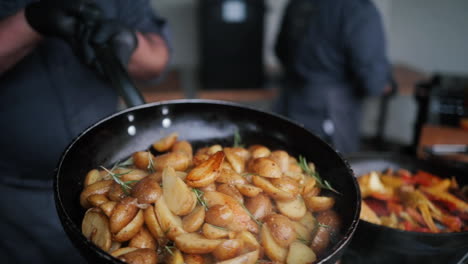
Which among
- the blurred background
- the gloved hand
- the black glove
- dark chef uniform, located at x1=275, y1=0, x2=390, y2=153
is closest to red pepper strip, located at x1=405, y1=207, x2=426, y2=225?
the black glove

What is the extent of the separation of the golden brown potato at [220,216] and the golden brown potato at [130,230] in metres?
0.13

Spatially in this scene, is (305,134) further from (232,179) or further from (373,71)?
(373,71)

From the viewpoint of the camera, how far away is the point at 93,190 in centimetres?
70

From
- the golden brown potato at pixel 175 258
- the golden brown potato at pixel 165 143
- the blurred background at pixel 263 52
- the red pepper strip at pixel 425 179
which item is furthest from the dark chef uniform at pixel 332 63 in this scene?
the golden brown potato at pixel 175 258

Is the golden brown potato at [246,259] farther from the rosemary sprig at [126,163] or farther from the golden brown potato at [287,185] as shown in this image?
the rosemary sprig at [126,163]

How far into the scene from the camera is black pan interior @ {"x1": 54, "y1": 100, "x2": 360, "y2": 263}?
2.29 ft

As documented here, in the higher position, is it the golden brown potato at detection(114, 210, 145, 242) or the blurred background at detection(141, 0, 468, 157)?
the golden brown potato at detection(114, 210, 145, 242)

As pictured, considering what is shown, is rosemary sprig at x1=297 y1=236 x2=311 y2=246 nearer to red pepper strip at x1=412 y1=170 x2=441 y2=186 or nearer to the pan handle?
the pan handle

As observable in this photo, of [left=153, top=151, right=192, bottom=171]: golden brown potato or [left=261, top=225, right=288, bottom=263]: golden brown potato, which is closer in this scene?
[left=261, top=225, right=288, bottom=263]: golden brown potato

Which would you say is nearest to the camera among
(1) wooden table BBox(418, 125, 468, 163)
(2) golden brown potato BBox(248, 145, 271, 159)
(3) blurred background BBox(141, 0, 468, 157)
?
(2) golden brown potato BBox(248, 145, 271, 159)

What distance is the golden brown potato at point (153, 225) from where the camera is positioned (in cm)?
64

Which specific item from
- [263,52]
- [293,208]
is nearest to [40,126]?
[293,208]

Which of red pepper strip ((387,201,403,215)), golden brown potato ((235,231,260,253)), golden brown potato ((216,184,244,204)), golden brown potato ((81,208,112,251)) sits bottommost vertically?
red pepper strip ((387,201,403,215))

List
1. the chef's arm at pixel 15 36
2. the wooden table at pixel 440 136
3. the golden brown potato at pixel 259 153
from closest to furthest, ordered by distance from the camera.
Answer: the golden brown potato at pixel 259 153 → the chef's arm at pixel 15 36 → the wooden table at pixel 440 136
